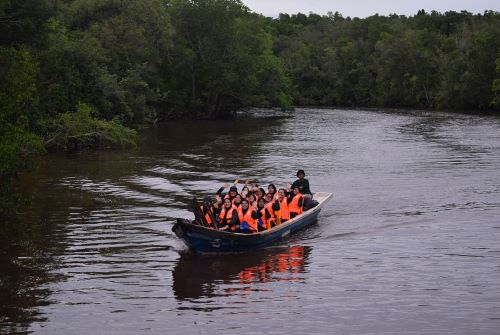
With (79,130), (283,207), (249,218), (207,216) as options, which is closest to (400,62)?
(79,130)

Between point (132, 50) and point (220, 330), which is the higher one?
point (132, 50)

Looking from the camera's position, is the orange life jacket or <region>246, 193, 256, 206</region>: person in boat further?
<region>246, 193, 256, 206</region>: person in boat

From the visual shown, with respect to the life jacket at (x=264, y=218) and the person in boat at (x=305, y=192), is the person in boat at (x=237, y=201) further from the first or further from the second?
the person in boat at (x=305, y=192)

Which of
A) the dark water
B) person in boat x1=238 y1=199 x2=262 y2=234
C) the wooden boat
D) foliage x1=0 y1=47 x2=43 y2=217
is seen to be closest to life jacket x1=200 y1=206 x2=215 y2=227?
person in boat x1=238 y1=199 x2=262 y2=234

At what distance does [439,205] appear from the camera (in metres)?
24.7

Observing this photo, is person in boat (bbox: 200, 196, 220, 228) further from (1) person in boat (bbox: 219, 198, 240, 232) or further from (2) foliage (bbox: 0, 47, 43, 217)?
(2) foliage (bbox: 0, 47, 43, 217)

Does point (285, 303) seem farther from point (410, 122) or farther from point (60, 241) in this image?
point (410, 122)

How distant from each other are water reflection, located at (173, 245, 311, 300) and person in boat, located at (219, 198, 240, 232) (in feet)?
2.80

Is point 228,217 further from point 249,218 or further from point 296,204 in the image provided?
point 296,204

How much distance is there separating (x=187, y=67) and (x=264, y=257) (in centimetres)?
4889

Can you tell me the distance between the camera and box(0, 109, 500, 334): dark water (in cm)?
1375

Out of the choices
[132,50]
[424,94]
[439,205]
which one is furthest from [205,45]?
[439,205]

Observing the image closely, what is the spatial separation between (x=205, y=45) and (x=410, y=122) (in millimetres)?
19595

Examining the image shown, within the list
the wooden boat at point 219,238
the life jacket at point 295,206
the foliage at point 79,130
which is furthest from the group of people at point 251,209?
the foliage at point 79,130
